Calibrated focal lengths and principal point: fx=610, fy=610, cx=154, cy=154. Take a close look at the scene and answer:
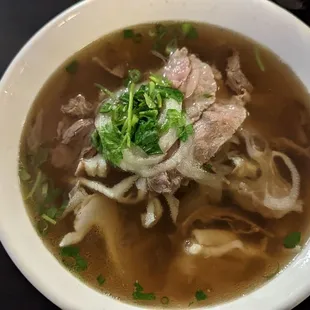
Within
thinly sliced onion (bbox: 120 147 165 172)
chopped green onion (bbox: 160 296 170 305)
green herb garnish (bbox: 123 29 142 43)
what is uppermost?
green herb garnish (bbox: 123 29 142 43)

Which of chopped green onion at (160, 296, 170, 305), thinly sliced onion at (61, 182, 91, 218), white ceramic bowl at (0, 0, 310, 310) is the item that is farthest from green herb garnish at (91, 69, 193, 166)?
chopped green onion at (160, 296, 170, 305)

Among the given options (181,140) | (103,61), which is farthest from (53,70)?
(181,140)

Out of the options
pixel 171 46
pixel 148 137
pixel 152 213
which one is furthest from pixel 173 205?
pixel 171 46

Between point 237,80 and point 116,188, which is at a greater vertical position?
point 237,80

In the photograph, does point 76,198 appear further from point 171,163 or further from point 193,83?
point 193,83

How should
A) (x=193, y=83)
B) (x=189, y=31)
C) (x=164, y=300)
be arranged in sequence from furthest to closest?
(x=189, y=31)
(x=193, y=83)
(x=164, y=300)

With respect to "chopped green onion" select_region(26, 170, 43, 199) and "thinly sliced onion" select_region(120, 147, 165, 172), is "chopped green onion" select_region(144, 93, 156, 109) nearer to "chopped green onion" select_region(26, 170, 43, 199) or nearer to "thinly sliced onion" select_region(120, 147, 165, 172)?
"thinly sliced onion" select_region(120, 147, 165, 172)
